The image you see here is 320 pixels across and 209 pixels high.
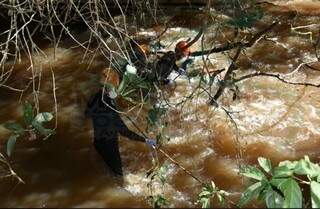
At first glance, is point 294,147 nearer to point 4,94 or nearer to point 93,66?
point 93,66

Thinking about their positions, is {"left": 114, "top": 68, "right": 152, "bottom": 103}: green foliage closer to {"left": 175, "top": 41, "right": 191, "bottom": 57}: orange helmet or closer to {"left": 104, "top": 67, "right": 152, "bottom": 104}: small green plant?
{"left": 104, "top": 67, "right": 152, "bottom": 104}: small green plant

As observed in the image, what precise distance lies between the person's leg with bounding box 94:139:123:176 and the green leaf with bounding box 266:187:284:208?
55.4 inches

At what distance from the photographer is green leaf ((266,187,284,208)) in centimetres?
199

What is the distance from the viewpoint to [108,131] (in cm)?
367

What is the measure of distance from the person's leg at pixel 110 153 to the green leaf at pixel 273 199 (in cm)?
141

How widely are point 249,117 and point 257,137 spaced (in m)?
0.27

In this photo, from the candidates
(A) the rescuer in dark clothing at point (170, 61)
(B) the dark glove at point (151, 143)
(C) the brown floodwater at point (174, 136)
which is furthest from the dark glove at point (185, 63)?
(B) the dark glove at point (151, 143)

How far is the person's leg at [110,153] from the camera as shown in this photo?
3.32 metres

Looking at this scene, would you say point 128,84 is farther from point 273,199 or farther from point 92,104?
point 92,104

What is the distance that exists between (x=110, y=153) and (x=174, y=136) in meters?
0.46

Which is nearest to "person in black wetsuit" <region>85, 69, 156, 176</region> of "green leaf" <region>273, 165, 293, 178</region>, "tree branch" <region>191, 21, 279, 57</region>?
"tree branch" <region>191, 21, 279, 57</region>

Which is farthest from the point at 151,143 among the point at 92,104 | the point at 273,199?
the point at 273,199

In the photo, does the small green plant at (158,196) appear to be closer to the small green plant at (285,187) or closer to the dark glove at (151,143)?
the dark glove at (151,143)

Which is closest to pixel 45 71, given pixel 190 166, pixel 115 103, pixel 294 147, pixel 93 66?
pixel 93 66
